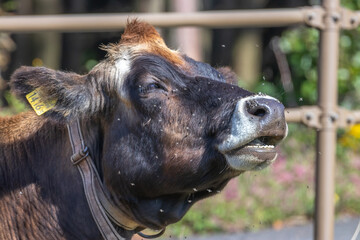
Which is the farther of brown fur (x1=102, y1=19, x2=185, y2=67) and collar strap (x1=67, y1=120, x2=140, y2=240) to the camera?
brown fur (x1=102, y1=19, x2=185, y2=67)

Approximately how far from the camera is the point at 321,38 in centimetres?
457

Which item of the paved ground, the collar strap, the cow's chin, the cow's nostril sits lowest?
the paved ground

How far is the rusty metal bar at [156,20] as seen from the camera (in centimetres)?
450

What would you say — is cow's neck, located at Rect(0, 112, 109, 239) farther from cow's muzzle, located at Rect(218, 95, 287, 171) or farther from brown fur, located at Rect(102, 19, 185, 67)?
cow's muzzle, located at Rect(218, 95, 287, 171)

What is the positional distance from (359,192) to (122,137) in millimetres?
4342

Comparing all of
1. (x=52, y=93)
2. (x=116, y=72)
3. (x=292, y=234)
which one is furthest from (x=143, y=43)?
(x=292, y=234)

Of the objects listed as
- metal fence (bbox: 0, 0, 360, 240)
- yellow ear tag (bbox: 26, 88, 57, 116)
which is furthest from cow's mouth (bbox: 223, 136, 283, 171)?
metal fence (bbox: 0, 0, 360, 240)

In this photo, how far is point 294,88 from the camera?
996 centimetres

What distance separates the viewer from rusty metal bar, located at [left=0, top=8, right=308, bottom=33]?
450 centimetres

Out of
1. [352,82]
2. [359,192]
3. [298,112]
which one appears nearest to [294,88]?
[352,82]

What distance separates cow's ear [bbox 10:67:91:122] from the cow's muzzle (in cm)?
74

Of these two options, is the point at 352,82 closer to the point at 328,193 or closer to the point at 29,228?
the point at 328,193

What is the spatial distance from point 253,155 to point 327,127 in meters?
1.39

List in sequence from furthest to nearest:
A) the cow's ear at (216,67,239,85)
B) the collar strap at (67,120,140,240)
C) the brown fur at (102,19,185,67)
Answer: the cow's ear at (216,67,239,85), the brown fur at (102,19,185,67), the collar strap at (67,120,140,240)
